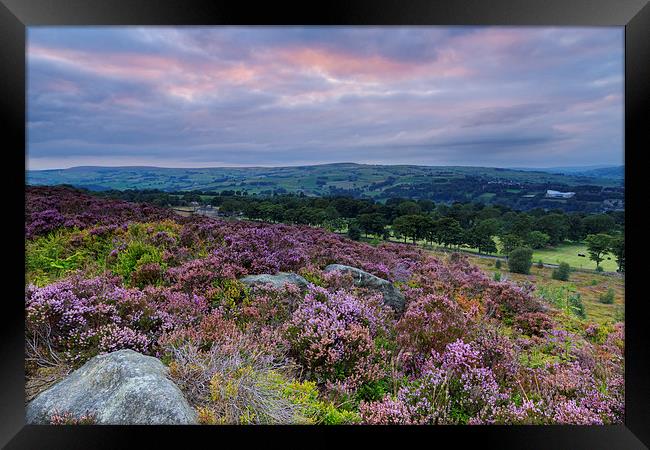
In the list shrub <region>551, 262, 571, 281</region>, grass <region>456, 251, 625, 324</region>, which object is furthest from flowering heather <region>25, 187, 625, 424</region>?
shrub <region>551, 262, 571, 281</region>

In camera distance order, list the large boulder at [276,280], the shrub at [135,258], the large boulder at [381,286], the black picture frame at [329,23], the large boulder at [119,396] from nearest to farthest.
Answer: the large boulder at [119,396] < the black picture frame at [329,23] < the large boulder at [276,280] < the shrub at [135,258] < the large boulder at [381,286]

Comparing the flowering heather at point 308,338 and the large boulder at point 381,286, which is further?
the large boulder at point 381,286

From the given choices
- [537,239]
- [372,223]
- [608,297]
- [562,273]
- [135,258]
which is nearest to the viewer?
[135,258]

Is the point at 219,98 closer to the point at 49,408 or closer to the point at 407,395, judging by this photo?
the point at 49,408

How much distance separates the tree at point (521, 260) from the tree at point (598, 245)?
2.70ft

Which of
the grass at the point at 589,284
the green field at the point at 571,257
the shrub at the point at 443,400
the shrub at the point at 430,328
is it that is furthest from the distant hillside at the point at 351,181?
the shrub at the point at 443,400

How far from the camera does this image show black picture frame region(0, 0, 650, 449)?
113 inches

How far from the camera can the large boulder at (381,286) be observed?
504 centimetres

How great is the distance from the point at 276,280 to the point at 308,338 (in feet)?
4.25

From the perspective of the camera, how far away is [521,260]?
612 cm

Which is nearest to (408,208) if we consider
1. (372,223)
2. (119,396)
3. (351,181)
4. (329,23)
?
(372,223)

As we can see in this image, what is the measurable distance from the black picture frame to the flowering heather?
0.47ft

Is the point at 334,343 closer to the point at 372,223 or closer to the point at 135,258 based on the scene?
the point at 135,258

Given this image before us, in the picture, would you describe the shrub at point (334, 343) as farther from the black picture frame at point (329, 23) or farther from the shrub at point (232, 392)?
the black picture frame at point (329, 23)
